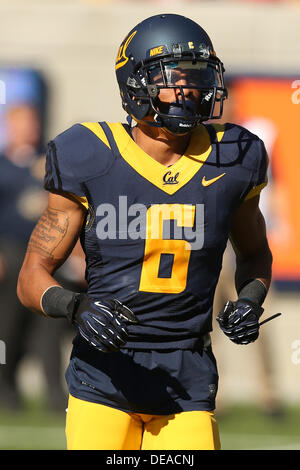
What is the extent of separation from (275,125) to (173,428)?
18.0 ft

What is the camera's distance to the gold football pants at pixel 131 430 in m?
3.30

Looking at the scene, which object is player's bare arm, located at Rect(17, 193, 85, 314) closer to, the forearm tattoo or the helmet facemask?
the forearm tattoo

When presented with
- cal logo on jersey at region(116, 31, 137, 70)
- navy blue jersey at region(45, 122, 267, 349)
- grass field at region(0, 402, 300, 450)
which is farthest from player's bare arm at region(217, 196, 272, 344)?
grass field at region(0, 402, 300, 450)

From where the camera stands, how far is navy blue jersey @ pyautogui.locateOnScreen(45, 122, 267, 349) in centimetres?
340

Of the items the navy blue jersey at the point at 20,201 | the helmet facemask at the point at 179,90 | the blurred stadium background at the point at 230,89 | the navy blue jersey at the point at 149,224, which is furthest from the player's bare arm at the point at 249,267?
Result: the blurred stadium background at the point at 230,89

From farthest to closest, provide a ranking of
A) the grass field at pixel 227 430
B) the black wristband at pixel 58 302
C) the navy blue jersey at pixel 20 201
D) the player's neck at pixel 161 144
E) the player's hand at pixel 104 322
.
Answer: the navy blue jersey at pixel 20 201, the grass field at pixel 227 430, the player's neck at pixel 161 144, the black wristband at pixel 58 302, the player's hand at pixel 104 322

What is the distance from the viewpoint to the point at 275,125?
8.50 m

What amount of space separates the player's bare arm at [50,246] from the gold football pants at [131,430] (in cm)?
39

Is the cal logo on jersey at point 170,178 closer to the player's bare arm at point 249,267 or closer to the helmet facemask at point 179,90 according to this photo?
the helmet facemask at point 179,90

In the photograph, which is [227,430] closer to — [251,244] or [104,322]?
[251,244]

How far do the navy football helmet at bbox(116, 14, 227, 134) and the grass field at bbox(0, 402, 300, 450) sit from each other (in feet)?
10.5

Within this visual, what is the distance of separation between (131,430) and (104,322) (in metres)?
0.43

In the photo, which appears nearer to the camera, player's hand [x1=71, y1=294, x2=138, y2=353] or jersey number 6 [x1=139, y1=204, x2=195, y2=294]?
player's hand [x1=71, y1=294, x2=138, y2=353]
